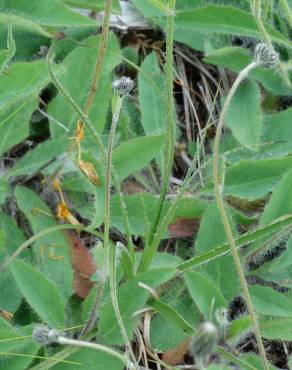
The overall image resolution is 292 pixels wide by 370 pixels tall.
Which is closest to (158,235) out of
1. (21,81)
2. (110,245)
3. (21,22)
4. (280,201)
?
(110,245)

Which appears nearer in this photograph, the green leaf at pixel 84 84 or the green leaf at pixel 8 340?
the green leaf at pixel 8 340

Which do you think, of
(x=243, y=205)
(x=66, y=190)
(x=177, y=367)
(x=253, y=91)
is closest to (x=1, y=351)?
(x=177, y=367)

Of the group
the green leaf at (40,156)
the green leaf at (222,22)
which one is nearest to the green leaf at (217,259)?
the green leaf at (40,156)

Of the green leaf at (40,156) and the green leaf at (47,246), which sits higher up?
the green leaf at (40,156)

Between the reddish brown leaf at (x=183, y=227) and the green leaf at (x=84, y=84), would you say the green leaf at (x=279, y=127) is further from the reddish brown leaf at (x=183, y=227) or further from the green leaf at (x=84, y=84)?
the green leaf at (x=84, y=84)

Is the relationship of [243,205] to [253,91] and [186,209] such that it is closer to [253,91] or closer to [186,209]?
[186,209]
